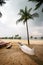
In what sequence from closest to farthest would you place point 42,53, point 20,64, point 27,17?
point 20,64
point 42,53
point 27,17

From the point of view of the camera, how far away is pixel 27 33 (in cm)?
2478

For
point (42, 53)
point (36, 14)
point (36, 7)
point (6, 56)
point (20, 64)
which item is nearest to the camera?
point (20, 64)

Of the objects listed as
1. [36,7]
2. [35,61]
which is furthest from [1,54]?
[36,7]

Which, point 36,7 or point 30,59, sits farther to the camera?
point 36,7

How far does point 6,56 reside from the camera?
51.1ft

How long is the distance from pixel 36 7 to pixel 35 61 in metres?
7.75

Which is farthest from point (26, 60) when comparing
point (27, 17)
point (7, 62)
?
point (27, 17)

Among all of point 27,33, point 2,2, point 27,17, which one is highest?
point 2,2

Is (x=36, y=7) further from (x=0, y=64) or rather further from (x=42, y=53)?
(x=0, y=64)

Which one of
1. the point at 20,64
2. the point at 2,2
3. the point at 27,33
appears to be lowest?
the point at 20,64

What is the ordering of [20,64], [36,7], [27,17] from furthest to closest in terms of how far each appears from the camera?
[27,17]
[36,7]
[20,64]

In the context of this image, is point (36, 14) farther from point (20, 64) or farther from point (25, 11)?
point (20, 64)

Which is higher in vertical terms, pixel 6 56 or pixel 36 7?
pixel 36 7

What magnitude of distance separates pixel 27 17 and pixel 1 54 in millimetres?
11458
